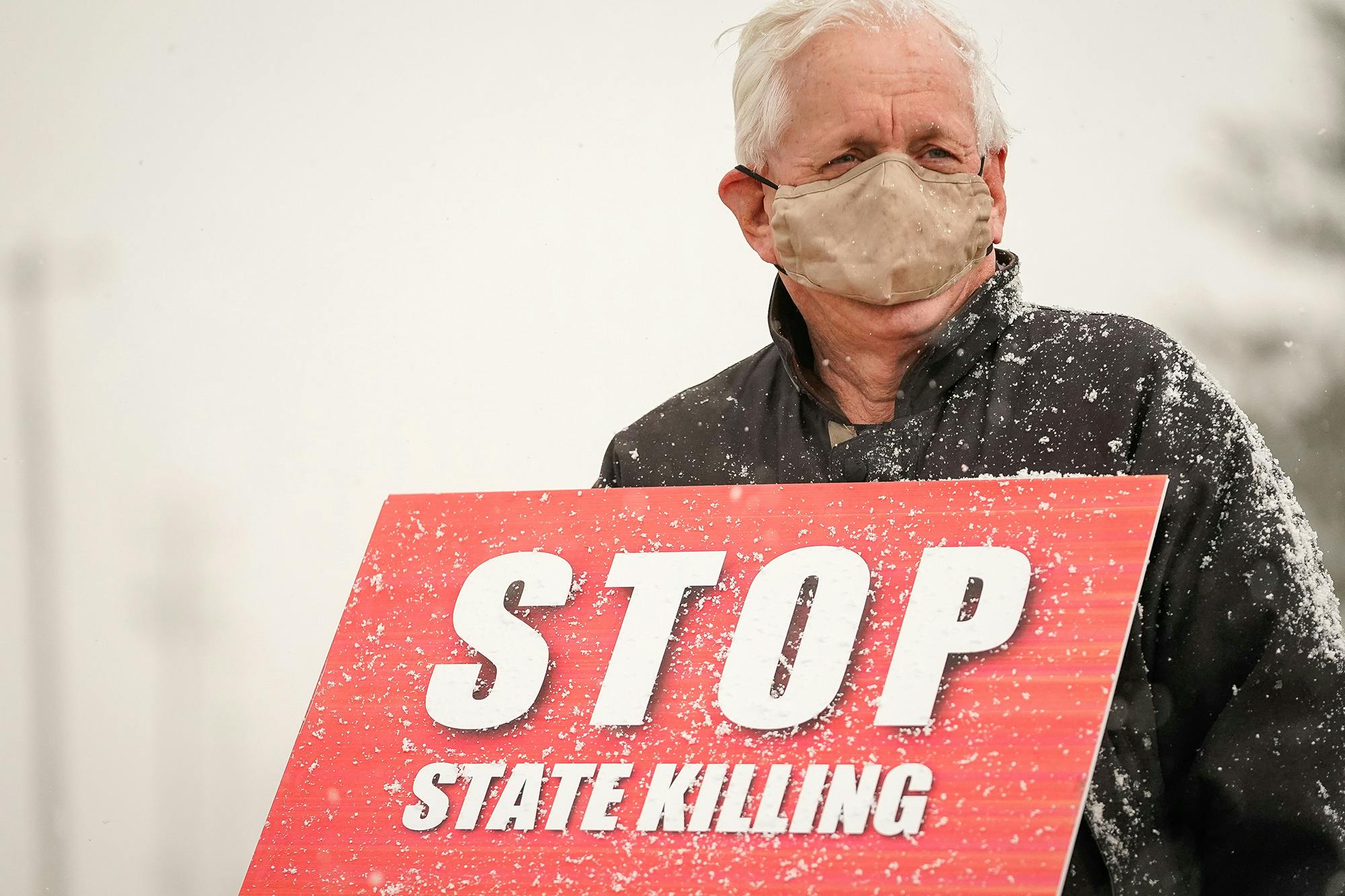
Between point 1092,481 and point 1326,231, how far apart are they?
181 centimetres

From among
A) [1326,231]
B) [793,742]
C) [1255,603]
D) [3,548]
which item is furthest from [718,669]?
[1326,231]

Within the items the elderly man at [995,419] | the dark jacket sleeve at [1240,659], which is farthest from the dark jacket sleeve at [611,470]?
the dark jacket sleeve at [1240,659]

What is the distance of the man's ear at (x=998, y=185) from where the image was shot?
42.0 inches

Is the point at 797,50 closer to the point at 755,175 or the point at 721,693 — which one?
the point at 755,175

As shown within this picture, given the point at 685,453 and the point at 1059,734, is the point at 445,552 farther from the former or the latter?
the point at 1059,734

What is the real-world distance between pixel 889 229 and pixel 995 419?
17 centimetres

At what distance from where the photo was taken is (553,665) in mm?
796

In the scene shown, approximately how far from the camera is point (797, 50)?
41.2 inches

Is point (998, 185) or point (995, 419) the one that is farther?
point (998, 185)

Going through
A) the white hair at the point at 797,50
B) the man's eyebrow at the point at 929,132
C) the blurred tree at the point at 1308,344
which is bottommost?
the blurred tree at the point at 1308,344

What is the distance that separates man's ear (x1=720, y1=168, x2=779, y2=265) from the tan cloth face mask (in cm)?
8

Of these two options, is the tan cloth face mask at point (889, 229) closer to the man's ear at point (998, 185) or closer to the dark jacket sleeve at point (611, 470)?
the man's ear at point (998, 185)

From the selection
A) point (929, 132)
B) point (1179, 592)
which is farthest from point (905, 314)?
point (1179, 592)

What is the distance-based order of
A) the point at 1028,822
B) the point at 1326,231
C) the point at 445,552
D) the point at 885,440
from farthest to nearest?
1. the point at 1326,231
2. the point at 885,440
3. the point at 445,552
4. the point at 1028,822
